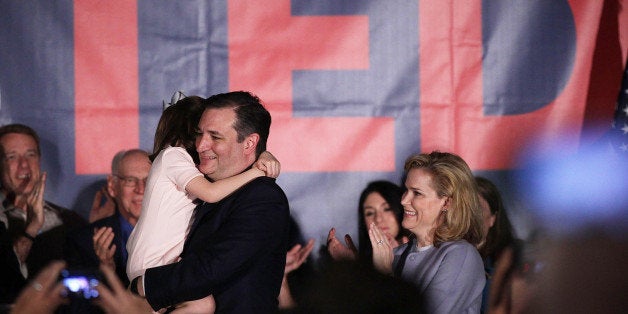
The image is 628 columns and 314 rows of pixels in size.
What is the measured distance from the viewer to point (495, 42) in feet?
14.2

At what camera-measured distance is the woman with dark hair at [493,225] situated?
387 centimetres

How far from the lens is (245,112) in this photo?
114 inches

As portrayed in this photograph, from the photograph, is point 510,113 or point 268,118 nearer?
point 268,118

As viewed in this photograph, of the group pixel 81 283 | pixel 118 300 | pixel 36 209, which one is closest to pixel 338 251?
pixel 81 283

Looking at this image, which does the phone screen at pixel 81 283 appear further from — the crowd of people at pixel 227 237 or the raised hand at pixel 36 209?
the raised hand at pixel 36 209

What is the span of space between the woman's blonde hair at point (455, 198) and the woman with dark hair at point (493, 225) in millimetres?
682

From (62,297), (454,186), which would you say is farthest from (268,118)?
(62,297)

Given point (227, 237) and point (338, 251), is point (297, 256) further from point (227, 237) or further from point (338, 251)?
point (227, 237)

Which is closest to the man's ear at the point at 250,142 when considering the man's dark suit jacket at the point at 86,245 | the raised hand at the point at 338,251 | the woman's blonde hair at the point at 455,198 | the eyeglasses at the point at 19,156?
the woman's blonde hair at the point at 455,198

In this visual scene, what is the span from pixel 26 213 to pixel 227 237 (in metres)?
2.04

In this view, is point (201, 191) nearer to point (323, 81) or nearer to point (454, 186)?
point (454, 186)

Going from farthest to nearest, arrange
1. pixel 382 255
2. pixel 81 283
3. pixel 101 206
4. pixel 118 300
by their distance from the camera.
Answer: pixel 101 206 → pixel 382 255 → pixel 81 283 → pixel 118 300

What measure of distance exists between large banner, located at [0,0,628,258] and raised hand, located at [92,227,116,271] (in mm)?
689

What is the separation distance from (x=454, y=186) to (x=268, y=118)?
797mm
